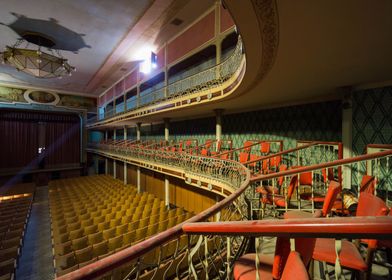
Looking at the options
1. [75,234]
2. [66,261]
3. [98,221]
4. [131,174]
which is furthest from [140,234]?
[131,174]

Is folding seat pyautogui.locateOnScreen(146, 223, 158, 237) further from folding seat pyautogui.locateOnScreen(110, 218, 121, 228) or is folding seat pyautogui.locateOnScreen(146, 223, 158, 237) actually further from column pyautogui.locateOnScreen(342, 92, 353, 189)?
column pyautogui.locateOnScreen(342, 92, 353, 189)

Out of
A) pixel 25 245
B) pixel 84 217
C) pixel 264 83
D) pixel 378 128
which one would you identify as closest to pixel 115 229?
pixel 84 217

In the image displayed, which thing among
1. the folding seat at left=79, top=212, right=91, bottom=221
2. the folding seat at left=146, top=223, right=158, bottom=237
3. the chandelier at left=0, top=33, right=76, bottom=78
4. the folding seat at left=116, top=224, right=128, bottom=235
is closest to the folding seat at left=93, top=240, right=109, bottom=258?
the folding seat at left=116, top=224, right=128, bottom=235

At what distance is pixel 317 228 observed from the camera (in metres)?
0.92

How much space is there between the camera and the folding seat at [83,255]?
546 cm

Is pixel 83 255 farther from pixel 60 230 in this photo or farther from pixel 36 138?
pixel 36 138

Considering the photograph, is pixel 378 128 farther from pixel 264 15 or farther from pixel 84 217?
pixel 84 217

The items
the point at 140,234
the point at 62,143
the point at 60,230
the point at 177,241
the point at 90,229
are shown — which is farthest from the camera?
the point at 62,143

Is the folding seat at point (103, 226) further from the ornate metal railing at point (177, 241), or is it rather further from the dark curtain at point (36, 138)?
the dark curtain at point (36, 138)

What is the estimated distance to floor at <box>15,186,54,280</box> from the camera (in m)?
6.89

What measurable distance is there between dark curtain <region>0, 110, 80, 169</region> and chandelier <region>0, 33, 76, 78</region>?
27.7ft

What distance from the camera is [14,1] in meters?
7.64

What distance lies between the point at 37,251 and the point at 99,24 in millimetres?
9578

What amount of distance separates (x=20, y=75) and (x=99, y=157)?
10.3 meters
